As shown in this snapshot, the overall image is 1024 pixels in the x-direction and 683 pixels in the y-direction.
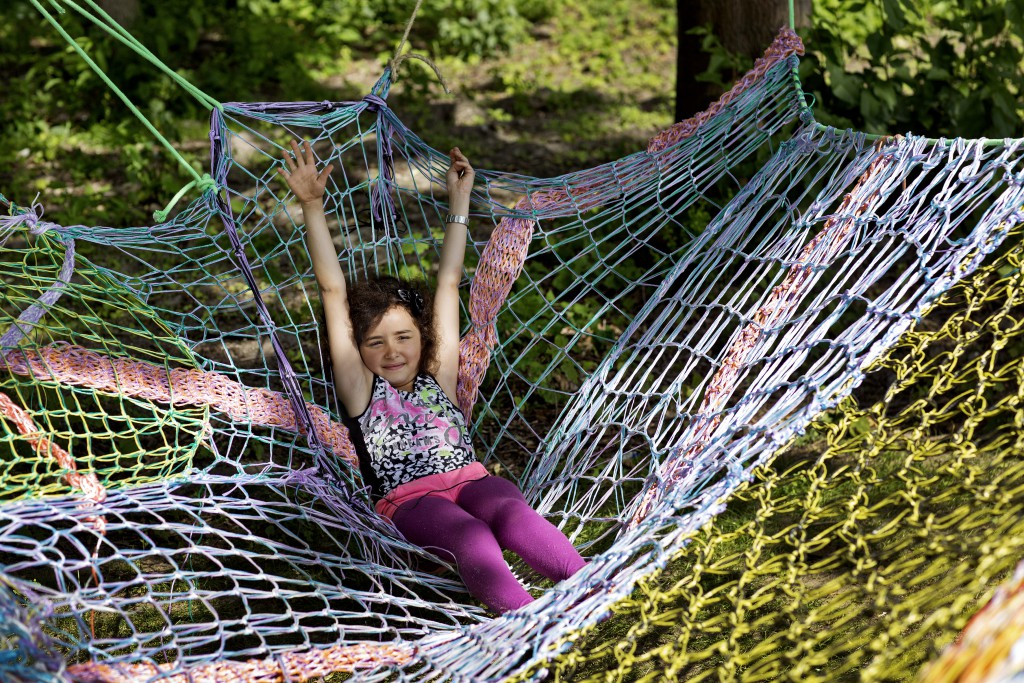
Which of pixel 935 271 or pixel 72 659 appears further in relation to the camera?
pixel 72 659

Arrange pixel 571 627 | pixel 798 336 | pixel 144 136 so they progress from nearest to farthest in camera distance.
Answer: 1. pixel 571 627
2. pixel 798 336
3. pixel 144 136

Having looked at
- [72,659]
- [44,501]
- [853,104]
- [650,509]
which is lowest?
[72,659]

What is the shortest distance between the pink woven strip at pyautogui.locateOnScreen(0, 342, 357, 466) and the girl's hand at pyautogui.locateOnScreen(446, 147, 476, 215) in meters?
0.55

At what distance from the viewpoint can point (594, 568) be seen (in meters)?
1.57

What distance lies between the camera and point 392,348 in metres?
2.15

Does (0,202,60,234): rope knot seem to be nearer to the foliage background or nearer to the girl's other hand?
the girl's other hand

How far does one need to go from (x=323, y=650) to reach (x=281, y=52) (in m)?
3.85

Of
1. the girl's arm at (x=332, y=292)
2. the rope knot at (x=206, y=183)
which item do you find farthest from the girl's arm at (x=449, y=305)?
the rope knot at (x=206, y=183)

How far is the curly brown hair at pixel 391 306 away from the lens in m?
2.15

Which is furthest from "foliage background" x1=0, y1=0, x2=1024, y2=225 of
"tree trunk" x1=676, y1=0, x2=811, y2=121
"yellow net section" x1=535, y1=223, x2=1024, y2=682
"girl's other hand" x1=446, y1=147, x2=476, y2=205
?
"girl's other hand" x1=446, y1=147, x2=476, y2=205

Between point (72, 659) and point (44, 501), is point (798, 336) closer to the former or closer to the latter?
point (44, 501)

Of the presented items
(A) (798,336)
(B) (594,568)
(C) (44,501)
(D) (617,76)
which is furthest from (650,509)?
(D) (617,76)

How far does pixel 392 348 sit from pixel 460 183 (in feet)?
1.38

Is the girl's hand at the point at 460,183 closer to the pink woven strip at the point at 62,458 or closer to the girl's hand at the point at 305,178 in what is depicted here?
the girl's hand at the point at 305,178
